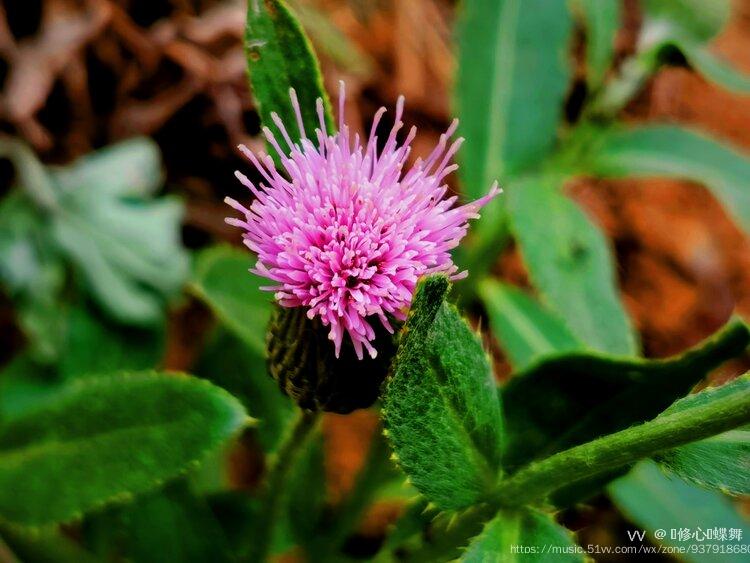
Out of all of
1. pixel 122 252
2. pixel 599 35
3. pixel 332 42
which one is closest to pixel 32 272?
pixel 122 252

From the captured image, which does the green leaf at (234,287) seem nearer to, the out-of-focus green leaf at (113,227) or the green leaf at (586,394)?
the out-of-focus green leaf at (113,227)

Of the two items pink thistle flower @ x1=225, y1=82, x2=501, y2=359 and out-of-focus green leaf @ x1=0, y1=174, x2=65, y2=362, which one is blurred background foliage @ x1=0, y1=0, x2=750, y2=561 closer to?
out-of-focus green leaf @ x1=0, y1=174, x2=65, y2=362

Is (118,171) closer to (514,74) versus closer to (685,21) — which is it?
(514,74)

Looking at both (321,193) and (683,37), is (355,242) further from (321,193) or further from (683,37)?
(683,37)

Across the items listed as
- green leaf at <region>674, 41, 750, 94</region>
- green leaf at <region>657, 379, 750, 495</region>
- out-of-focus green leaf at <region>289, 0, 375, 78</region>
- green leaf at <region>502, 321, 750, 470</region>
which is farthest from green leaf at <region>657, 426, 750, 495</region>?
out-of-focus green leaf at <region>289, 0, 375, 78</region>

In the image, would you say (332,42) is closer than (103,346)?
No

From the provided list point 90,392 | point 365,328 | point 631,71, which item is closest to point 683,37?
point 631,71
